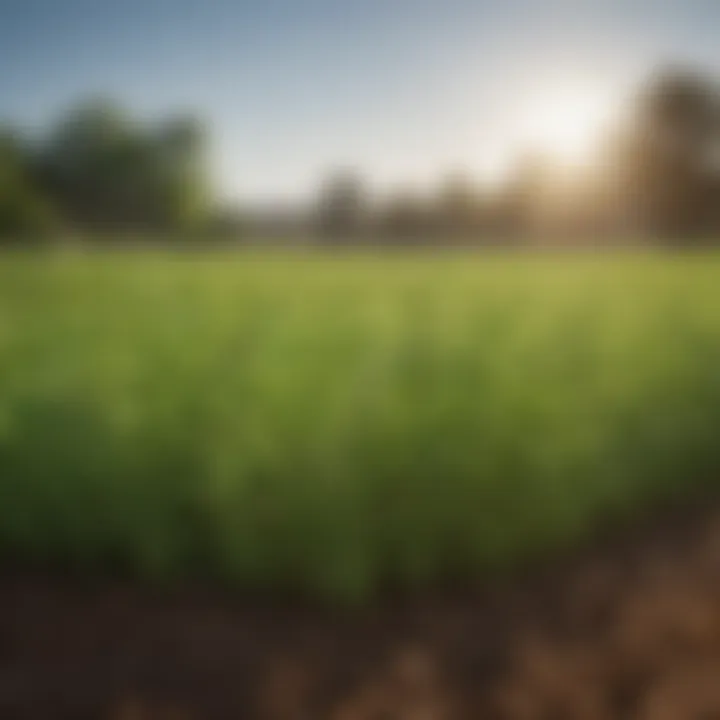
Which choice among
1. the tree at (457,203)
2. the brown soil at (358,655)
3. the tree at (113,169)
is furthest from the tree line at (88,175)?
the brown soil at (358,655)

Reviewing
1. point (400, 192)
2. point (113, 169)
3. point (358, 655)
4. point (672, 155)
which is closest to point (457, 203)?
point (400, 192)

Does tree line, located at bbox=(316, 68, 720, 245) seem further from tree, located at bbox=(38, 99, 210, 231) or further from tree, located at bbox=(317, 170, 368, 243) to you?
tree, located at bbox=(38, 99, 210, 231)

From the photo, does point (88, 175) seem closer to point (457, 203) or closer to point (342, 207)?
point (342, 207)

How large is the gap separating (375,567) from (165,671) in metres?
0.25

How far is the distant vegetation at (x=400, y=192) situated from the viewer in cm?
102

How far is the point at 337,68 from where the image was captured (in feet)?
3.51

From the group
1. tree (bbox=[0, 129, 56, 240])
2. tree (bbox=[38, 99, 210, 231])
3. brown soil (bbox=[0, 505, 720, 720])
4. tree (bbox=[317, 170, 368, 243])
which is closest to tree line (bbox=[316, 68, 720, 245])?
tree (bbox=[317, 170, 368, 243])

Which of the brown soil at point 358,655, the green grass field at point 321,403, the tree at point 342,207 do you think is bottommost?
the brown soil at point 358,655

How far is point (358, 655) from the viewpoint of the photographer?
117 centimetres

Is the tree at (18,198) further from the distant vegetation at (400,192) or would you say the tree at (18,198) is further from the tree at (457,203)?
the tree at (457,203)

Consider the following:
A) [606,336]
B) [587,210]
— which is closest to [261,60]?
[587,210]

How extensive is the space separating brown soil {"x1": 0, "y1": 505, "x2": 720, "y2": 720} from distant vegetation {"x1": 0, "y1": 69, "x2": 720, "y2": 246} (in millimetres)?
401

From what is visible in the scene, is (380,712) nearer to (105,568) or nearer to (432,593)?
(432,593)

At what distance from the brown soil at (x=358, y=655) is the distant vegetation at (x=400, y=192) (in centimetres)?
40
